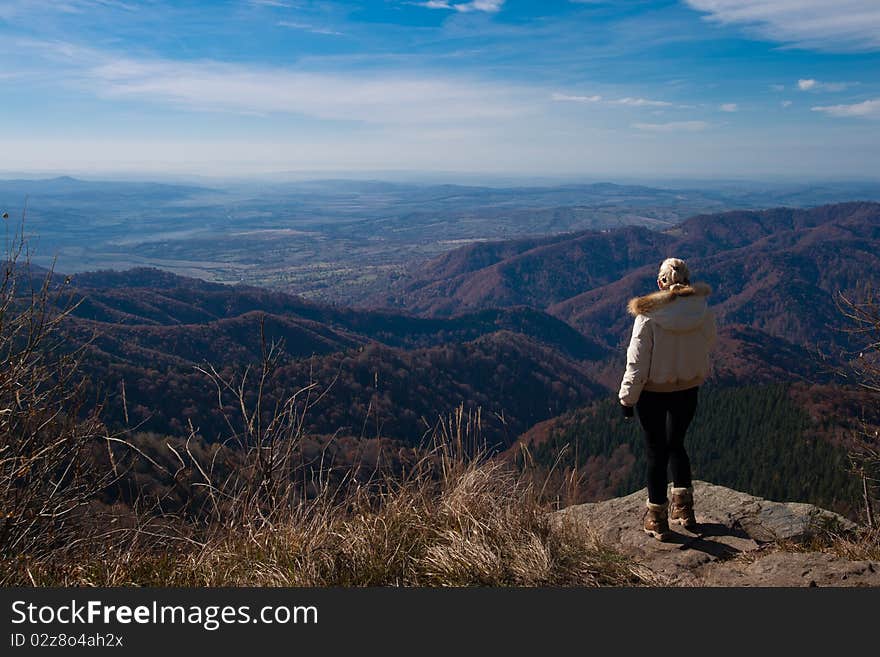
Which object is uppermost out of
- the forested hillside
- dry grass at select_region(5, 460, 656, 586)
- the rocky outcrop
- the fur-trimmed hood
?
the fur-trimmed hood

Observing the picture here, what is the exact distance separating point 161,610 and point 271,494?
1.14 m

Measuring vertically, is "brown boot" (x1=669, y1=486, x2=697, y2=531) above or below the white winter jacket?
below

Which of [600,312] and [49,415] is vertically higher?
[49,415]

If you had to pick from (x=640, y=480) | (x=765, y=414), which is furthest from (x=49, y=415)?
(x=765, y=414)

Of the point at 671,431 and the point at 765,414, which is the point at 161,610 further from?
the point at 765,414

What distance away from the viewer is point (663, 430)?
15.0 ft

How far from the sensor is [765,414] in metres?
58.3

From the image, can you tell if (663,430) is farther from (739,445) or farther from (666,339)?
(739,445)

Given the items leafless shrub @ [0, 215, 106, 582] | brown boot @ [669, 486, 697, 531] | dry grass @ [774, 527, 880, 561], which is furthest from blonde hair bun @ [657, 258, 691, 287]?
leafless shrub @ [0, 215, 106, 582]

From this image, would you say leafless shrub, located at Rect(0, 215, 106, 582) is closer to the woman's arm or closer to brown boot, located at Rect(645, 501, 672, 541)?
the woman's arm

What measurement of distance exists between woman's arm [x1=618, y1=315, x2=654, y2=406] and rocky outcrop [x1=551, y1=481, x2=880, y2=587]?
40.0 inches

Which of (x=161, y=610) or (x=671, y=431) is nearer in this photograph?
(x=161, y=610)

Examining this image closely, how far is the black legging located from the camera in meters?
4.46

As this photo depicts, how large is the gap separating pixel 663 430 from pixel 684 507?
0.70 meters
